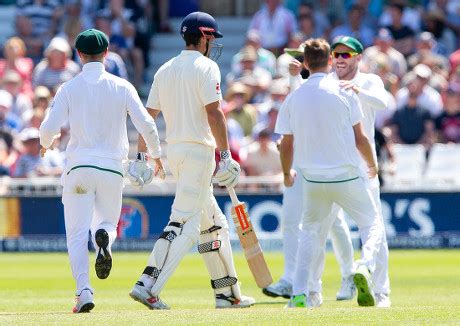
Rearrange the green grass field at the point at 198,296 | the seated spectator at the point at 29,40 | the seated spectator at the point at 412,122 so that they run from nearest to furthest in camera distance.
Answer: the green grass field at the point at 198,296 → the seated spectator at the point at 412,122 → the seated spectator at the point at 29,40

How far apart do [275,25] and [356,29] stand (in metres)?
1.32

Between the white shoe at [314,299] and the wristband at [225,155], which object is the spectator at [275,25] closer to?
the white shoe at [314,299]

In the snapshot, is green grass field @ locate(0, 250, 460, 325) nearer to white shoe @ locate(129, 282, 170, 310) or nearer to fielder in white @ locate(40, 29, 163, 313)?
white shoe @ locate(129, 282, 170, 310)

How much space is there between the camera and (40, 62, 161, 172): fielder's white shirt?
9891 millimetres

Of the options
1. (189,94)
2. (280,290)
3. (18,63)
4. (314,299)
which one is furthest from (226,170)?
(18,63)

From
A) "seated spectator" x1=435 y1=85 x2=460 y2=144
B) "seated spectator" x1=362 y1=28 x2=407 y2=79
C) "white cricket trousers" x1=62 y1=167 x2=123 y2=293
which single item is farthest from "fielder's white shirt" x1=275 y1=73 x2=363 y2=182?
"seated spectator" x1=362 y1=28 x2=407 y2=79

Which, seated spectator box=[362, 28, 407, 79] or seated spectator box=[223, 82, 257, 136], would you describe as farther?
seated spectator box=[362, 28, 407, 79]

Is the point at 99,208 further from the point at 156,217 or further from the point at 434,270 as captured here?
the point at 156,217

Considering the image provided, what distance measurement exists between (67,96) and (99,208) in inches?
32.6

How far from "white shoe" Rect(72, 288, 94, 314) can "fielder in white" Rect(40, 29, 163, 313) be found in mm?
151

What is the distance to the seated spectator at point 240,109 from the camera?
66.9 ft

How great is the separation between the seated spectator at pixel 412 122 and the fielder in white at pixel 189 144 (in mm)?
9954

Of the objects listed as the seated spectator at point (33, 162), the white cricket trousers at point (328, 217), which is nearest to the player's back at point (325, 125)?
the white cricket trousers at point (328, 217)

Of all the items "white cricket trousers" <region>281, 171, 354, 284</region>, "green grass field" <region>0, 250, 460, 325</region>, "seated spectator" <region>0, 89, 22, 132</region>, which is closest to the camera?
"green grass field" <region>0, 250, 460, 325</region>
